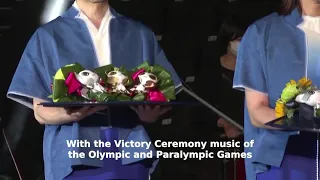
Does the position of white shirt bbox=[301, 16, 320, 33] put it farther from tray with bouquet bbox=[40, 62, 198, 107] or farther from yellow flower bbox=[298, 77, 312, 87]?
tray with bouquet bbox=[40, 62, 198, 107]

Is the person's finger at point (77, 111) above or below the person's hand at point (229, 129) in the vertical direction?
above

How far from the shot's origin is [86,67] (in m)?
1.69

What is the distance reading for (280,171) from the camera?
1.66 metres

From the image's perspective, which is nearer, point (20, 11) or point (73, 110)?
point (73, 110)

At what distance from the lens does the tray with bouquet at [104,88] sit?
1516mm

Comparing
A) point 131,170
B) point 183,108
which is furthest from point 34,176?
point 183,108

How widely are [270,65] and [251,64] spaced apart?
0.05 m

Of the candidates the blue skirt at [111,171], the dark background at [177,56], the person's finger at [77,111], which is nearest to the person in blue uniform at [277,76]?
the dark background at [177,56]

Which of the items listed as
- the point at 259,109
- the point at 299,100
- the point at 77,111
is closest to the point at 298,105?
the point at 299,100

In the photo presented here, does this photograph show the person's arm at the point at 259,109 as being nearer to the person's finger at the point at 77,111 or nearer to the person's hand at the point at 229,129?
the person's hand at the point at 229,129

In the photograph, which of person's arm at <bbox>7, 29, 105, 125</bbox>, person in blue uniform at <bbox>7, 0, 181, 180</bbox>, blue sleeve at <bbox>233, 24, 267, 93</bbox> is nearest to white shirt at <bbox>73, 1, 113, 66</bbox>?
person in blue uniform at <bbox>7, 0, 181, 180</bbox>

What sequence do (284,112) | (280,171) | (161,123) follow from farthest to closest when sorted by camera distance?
(161,123) → (280,171) → (284,112)

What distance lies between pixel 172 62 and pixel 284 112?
47 cm

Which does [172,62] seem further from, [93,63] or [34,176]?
[34,176]
